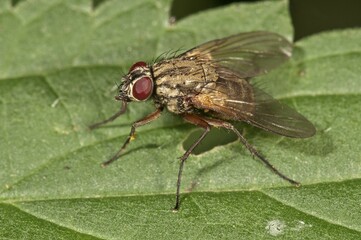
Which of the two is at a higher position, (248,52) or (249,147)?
(248,52)

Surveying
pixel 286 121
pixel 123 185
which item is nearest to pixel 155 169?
pixel 123 185

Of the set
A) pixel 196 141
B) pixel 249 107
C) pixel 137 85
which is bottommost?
pixel 196 141

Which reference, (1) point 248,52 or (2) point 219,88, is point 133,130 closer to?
(2) point 219,88

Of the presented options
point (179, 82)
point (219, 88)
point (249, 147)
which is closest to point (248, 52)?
point (219, 88)

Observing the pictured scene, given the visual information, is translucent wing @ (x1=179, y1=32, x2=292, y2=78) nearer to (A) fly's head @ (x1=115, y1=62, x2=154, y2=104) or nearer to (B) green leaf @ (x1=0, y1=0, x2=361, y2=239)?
(B) green leaf @ (x1=0, y1=0, x2=361, y2=239)

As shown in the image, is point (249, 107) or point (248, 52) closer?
point (249, 107)

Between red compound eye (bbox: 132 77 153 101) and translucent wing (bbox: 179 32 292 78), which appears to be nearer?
red compound eye (bbox: 132 77 153 101)

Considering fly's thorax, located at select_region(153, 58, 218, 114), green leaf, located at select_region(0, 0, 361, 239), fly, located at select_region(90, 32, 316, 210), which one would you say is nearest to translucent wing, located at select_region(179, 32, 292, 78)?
fly, located at select_region(90, 32, 316, 210)
